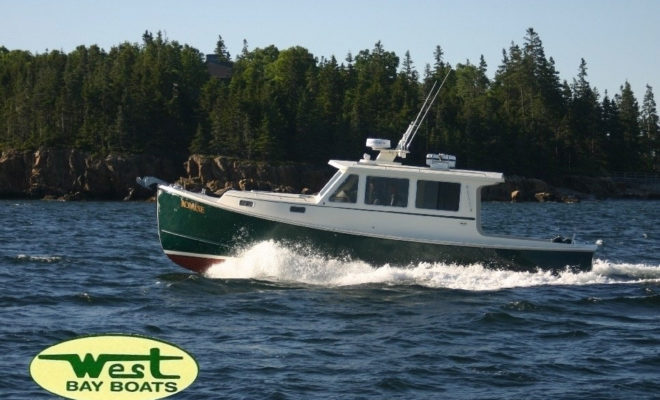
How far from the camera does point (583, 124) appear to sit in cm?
12050

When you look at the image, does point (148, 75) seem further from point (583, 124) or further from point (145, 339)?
point (145, 339)

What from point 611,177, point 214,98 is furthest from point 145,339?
point 611,177

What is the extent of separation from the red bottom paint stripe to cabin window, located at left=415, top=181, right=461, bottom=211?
4323 mm

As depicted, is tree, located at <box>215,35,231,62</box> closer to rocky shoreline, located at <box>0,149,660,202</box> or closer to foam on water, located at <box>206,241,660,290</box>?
rocky shoreline, located at <box>0,149,660,202</box>

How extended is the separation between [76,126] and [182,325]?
83796mm

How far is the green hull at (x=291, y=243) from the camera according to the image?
2089 centimetres

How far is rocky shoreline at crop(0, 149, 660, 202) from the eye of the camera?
8331 centimetres

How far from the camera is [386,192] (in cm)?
2108

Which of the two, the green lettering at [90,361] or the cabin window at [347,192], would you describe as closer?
the green lettering at [90,361]

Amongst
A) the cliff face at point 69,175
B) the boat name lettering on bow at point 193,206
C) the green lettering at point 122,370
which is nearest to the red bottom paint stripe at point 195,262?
the boat name lettering on bow at point 193,206

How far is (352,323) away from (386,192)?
463 centimetres

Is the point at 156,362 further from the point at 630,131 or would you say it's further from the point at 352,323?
the point at 630,131

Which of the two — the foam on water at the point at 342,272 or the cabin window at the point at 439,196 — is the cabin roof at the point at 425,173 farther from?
the foam on water at the point at 342,272

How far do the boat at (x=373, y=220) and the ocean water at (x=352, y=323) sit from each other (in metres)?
0.27
